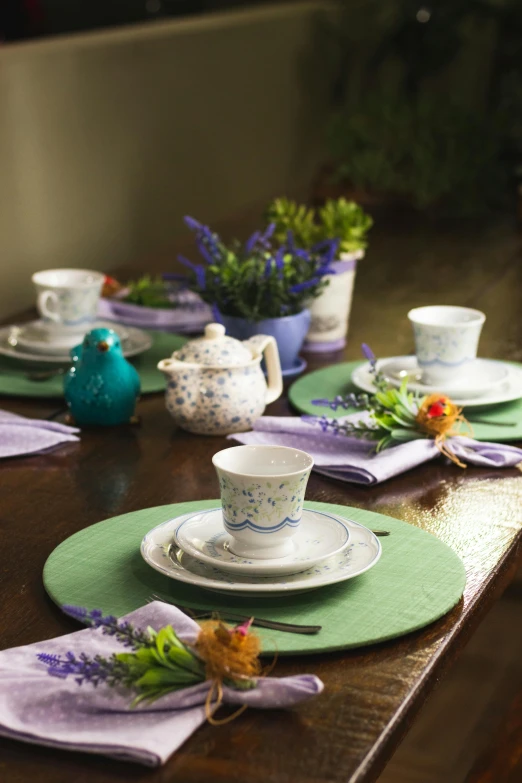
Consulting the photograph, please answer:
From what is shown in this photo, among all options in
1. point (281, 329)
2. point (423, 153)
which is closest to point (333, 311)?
point (281, 329)

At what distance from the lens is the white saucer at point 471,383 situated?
1.38m

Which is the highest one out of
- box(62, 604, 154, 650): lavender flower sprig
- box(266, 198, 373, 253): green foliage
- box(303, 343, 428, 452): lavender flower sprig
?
box(266, 198, 373, 253): green foliage

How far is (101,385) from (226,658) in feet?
2.33

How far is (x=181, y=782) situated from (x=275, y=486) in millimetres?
265

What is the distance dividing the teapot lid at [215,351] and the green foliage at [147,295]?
1.86 feet

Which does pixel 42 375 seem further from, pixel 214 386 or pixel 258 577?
pixel 258 577

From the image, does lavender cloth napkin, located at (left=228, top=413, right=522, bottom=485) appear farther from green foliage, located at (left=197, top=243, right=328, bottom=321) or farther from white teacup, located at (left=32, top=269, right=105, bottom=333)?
white teacup, located at (left=32, top=269, right=105, bottom=333)

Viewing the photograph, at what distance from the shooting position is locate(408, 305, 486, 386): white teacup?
1385mm

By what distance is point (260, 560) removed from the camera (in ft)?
2.87

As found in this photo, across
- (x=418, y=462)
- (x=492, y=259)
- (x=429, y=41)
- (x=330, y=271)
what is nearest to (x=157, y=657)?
(x=418, y=462)

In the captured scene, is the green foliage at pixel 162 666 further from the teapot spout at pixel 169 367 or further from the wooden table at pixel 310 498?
the teapot spout at pixel 169 367

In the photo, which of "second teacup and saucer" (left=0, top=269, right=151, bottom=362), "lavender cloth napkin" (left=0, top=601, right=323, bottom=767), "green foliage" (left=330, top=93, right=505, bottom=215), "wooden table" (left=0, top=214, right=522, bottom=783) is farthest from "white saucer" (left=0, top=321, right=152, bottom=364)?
"green foliage" (left=330, top=93, right=505, bottom=215)

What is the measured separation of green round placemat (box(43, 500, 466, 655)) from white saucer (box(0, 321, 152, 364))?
2.05 feet

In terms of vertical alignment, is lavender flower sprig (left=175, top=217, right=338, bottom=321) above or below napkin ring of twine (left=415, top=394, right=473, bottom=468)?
above
